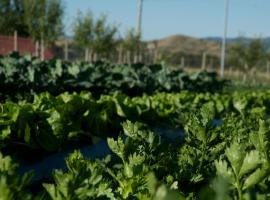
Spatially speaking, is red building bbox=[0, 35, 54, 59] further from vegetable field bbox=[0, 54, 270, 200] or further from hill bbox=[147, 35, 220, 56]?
hill bbox=[147, 35, 220, 56]

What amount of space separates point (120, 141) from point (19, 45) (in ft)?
88.0

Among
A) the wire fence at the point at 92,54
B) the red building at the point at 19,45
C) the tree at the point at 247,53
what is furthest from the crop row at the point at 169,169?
the tree at the point at 247,53

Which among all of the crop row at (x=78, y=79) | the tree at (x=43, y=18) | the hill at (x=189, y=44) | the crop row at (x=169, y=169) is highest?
the tree at (x=43, y=18)

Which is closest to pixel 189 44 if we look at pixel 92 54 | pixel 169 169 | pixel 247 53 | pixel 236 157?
pixel 247 53

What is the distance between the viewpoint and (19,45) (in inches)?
1112

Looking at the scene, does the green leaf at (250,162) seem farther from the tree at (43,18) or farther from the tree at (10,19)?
the tree at (10,19)

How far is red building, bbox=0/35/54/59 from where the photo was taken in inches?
981

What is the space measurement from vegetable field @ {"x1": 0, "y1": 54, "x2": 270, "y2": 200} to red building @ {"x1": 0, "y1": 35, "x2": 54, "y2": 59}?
35.9 feet

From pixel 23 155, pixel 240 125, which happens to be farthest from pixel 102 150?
pixel 240 125

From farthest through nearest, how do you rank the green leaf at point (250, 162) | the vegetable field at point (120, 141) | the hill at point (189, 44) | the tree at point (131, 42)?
the hill at point (189, 44)
the tree at point (131, 42)
the green leaf at point (250, 162)
the vegetable field at point (120, 141)

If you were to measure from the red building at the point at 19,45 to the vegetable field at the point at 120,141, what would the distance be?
431 inches

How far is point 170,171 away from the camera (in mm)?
2189

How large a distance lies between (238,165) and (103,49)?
2838cm

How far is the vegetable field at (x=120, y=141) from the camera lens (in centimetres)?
167
